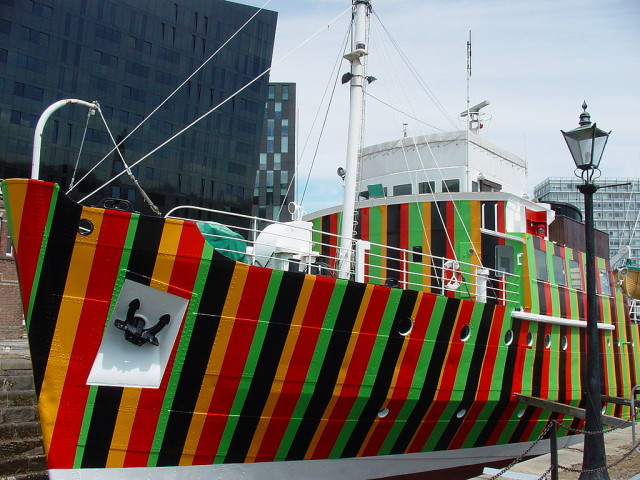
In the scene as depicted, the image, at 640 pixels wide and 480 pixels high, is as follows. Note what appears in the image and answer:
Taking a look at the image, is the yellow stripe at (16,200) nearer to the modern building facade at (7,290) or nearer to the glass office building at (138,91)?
the modern building facade at (7,290)

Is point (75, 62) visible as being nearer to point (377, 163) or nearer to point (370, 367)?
point (377, 163)

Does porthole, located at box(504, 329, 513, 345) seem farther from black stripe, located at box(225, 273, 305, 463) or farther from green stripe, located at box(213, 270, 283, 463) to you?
green stripe, located at box(213, 270, 283, 463)

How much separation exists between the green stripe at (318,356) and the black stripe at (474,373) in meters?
2.82

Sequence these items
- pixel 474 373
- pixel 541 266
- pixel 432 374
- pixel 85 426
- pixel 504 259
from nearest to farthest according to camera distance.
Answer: pixel 85 426
pixel 432 374
pixel 474 373
pixel 504 259
pixel 541 266

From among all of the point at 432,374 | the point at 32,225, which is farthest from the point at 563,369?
the point at 32,225

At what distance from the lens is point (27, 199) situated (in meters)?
6.96

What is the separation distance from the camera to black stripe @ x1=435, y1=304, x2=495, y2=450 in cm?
995

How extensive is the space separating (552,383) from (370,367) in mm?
4730

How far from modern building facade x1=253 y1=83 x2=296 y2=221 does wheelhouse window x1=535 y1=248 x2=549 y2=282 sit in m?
54.7

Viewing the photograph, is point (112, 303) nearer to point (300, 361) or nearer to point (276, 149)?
point (300, 361)

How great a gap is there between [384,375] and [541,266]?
469 cm

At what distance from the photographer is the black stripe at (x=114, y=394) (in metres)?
7.26

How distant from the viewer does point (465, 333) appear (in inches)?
390

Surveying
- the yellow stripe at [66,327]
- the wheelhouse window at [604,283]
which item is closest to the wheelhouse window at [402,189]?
the wheelhouse window at [604,283]
